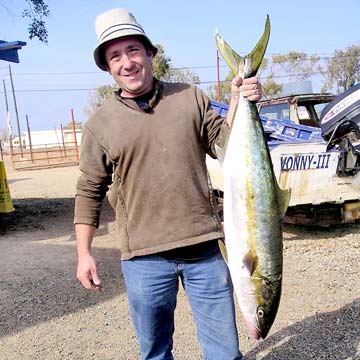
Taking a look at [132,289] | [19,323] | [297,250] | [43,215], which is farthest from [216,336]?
[43,215]

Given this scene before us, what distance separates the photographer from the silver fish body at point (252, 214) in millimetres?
2041

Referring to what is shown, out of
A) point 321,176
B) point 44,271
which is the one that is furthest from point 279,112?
point 44,271

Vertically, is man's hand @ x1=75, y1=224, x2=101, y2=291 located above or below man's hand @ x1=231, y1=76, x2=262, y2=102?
below

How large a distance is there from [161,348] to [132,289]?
36 cm

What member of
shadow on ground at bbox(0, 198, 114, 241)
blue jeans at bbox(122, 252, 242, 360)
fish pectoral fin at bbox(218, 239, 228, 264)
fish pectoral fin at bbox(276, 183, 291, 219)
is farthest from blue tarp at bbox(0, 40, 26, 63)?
fish pectoral fin at bbox(276, 183, 291, 219)

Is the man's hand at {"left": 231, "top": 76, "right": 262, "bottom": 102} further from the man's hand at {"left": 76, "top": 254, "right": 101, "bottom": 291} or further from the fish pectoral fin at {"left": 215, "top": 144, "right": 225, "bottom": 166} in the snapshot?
the man's hand at {"left": 76, "top": 254, "right": 101, "bottom": 291}

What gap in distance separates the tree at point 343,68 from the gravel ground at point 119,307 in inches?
1594

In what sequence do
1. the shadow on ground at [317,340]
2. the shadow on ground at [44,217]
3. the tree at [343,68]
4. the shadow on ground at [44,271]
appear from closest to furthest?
the shadow on ground at [317,340]
the shadow on ground at [44,271]
the shadow on ground at [44,217]
the tree at [343,68]

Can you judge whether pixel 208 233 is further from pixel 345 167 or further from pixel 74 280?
pixel 345 167

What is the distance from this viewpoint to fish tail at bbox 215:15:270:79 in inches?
79.8

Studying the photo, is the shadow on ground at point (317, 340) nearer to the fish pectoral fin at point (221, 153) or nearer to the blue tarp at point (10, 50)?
the fish pectoral fin at point (221, 153)

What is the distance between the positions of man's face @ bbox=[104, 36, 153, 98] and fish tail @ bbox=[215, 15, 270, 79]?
15.4 inches

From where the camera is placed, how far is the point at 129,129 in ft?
7.57

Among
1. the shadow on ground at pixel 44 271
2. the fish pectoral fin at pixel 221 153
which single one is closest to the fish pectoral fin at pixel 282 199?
the fish pectoral fin at pixel 221 153
